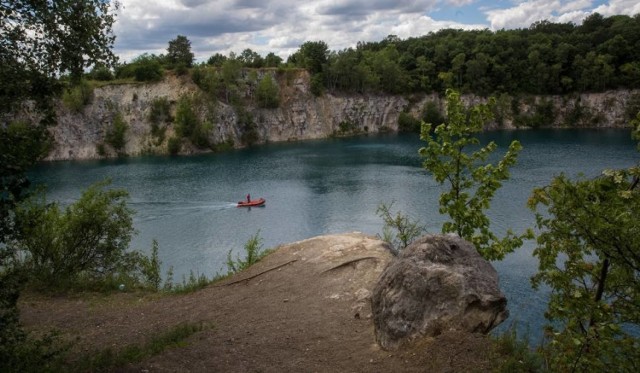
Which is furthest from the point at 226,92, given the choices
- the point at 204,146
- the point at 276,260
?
the point at 276,260

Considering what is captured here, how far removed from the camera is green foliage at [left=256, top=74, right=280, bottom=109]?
364 feet

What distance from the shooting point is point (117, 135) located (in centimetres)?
9562

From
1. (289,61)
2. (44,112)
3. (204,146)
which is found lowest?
(204,146)

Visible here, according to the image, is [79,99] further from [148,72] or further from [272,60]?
[272,60]

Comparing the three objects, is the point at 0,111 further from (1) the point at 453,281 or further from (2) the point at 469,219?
(2) the point at 469,219

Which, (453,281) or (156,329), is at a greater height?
(453,281)

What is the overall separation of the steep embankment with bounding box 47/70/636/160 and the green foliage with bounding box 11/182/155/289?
7534cm

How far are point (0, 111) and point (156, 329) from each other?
29.0 ft

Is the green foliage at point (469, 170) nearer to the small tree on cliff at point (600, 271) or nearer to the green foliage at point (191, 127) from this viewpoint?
the small tree on cliff at point (600, 271)

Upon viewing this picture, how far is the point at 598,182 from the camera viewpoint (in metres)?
6.72

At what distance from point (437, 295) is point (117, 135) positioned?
3704 inches

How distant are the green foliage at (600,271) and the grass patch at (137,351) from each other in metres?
9.28

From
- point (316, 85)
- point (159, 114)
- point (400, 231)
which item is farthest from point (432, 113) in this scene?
point (400, 231)

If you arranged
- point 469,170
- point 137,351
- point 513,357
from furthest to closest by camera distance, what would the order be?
point 469,170 → point 137,351 → point 513,357
